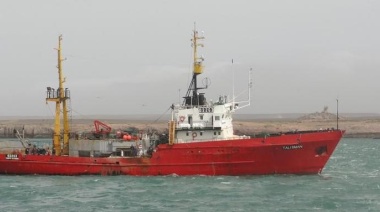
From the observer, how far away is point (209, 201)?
82.7ft

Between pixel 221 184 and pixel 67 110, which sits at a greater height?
pixel 67 110

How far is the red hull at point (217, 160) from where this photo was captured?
32594 millimetres

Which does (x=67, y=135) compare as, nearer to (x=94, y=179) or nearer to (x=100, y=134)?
(x=100, y=134)

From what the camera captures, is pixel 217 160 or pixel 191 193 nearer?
pixel 191 193

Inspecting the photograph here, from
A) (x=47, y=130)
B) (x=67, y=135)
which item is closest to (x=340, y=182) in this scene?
(x=67, y=135)

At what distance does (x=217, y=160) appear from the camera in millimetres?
32688

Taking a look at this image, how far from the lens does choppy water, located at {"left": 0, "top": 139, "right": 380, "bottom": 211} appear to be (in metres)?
24.2

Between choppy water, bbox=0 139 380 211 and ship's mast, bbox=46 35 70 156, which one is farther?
ship's mast, bbox=46 35 70 156

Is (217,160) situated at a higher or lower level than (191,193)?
higher

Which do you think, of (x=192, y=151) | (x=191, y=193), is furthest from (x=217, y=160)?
(x=191, y=193)

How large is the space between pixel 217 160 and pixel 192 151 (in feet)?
4.90

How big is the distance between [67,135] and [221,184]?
35.1ft

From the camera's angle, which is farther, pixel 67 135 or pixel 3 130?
pixel 3 130

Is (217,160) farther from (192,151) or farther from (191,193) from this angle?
(191,193)
